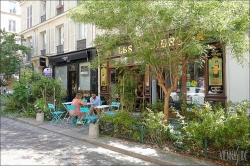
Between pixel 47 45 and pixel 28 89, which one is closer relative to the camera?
pixel 28 89

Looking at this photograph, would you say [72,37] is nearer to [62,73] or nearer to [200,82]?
[62,73]

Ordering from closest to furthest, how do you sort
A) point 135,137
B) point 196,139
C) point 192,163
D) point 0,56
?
point 192,163
point 196,139
point 135,137
point 0,56

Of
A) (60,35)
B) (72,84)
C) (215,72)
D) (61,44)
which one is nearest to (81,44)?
(61,44)

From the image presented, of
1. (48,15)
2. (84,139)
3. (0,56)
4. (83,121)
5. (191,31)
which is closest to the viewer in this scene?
(191,31)

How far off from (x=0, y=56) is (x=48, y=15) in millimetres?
5032

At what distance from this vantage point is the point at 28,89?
39.8ft

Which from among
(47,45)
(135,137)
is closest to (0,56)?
(47,45)

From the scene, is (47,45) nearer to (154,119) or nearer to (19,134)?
(19,134)

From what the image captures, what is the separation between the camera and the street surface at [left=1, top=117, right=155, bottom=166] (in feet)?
17.0

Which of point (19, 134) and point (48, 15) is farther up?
point (48, 15)

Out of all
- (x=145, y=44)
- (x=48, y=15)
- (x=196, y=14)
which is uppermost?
(x=48, y=15)

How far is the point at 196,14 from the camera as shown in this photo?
529 cm

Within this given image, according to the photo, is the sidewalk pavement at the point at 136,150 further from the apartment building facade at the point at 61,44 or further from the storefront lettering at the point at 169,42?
the apartment building facade at the point at 61,44

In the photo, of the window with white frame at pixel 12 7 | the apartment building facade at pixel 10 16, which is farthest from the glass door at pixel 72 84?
the window with white frame at pixel 12 7
